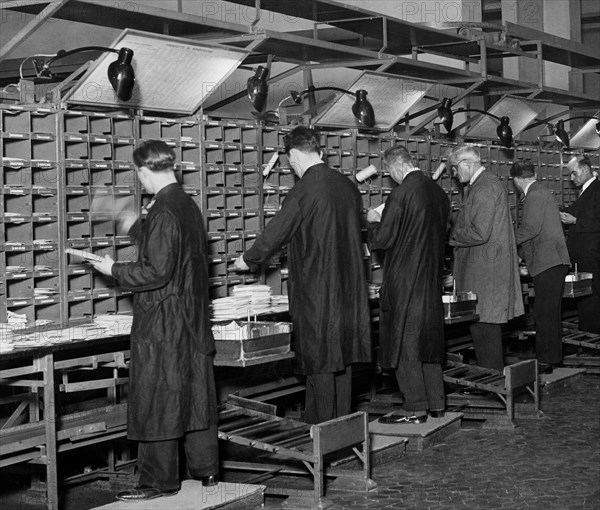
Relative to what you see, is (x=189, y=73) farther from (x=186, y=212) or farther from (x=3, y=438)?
(x=3, y=438)

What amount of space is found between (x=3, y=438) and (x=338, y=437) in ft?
5.58

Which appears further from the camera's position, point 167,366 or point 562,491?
point 562,491

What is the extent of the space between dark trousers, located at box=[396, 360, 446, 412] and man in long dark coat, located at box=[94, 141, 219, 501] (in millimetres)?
2192

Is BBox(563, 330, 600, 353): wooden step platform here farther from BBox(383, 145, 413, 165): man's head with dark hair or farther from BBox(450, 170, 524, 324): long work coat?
BBox(383, 145, 413, 165): man's head with dark hair

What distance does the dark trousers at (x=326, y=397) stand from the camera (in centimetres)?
622

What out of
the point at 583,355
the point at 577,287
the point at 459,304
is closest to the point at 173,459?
the point at 459,304

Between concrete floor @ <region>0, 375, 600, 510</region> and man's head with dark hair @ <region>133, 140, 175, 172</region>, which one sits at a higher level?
man's head with dark hair @ <region>133, 140, 175, 172</region>

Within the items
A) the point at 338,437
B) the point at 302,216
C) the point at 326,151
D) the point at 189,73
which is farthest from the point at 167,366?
the point at 326,151

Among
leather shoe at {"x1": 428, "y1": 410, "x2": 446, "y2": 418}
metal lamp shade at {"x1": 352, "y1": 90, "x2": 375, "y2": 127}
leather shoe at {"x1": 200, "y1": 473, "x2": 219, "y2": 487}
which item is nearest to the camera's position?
leather shoe at {"x1": 200, "y1": 473, "x2": 219, "y2": 487}

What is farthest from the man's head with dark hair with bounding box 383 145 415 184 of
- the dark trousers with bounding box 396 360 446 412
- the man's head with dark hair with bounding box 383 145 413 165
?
the dark trousers with bounding box 396 360 446 412

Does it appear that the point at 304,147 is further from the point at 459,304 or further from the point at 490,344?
the point at 490,344

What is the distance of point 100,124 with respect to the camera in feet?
19.8

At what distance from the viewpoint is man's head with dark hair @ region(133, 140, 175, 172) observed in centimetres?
503

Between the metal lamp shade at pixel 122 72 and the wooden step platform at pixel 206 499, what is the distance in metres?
2.11
